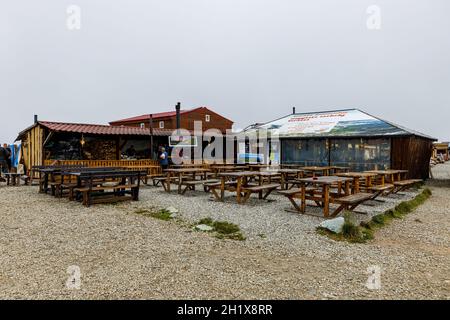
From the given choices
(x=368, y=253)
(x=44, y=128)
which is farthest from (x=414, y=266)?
(x=44, y=128)

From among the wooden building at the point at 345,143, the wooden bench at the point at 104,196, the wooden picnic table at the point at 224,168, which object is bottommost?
the wooden bench at the point at 104,196

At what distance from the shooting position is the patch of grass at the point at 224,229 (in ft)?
18.4

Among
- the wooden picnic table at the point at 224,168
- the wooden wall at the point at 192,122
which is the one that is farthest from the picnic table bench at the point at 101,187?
the wooden wall at the point at 192,122

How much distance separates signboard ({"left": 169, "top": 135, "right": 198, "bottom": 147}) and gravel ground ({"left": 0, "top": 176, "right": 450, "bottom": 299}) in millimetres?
11586

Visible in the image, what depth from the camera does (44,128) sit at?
47.1 ft

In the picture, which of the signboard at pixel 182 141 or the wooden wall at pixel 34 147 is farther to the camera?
the signboard at pixel 182 141

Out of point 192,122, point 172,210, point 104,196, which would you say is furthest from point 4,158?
point 192,122

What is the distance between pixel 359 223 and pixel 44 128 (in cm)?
1405

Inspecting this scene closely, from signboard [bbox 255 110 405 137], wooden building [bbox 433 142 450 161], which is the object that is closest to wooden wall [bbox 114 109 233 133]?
signboard [bbox 255 110 405 137]

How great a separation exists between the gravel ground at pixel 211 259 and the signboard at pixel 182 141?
1159 centimetres

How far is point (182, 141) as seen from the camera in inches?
768

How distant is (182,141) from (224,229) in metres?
13.9

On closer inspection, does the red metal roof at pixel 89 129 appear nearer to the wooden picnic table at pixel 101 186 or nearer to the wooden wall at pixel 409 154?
the wooden picnic table at pixel 101 186
